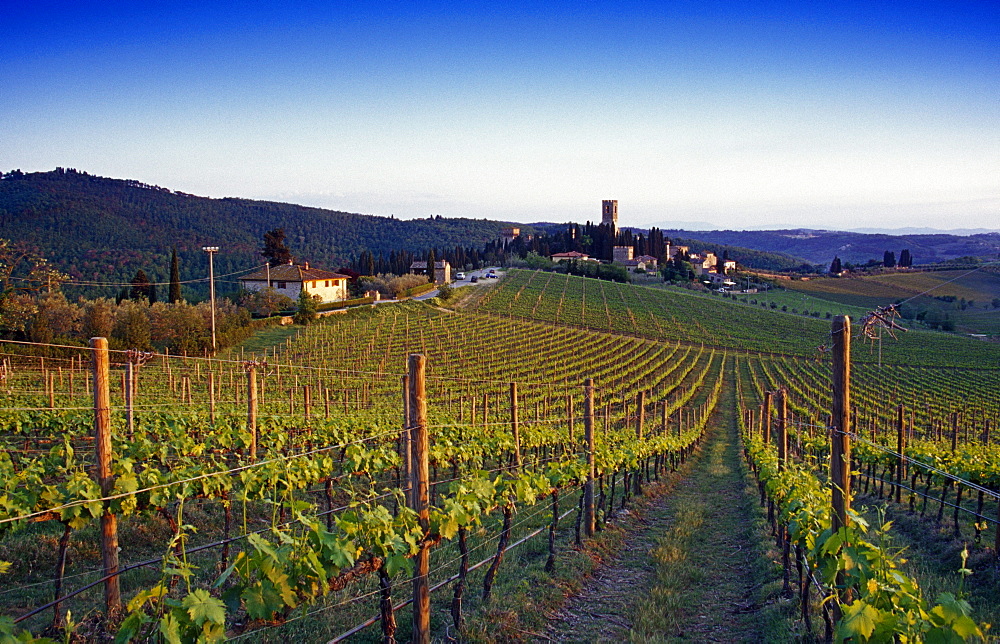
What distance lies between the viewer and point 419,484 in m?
4.23

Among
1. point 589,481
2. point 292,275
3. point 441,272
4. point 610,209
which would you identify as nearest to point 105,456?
point 589,481

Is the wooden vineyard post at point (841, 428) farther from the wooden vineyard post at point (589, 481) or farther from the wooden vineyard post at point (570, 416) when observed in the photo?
the wooden vineyard post at point (570, 416)

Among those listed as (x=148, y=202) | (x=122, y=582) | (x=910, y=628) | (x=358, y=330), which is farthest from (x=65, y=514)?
(x=148, y=202)

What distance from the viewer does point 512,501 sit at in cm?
572

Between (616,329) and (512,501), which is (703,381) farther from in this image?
(512,501)

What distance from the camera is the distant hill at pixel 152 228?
5797 cm

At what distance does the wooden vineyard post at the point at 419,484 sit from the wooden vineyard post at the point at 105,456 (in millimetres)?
1987

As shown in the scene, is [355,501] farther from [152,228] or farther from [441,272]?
[152,228]

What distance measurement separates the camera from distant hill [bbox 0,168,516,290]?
57969mm

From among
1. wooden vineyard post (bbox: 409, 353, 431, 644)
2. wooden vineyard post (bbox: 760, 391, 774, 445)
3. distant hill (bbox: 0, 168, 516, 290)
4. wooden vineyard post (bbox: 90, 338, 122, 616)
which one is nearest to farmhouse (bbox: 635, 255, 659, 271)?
distant hill (bbox: 0, 168, 516, 290)

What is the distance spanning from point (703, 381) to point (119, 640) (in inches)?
1437

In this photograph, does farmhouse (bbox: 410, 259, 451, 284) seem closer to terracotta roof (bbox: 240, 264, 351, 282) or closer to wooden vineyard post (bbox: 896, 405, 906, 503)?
terracotta roof (bbox: 240, 264, 351, 282)

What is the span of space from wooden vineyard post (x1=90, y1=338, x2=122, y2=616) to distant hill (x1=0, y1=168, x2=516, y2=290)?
56.4 m

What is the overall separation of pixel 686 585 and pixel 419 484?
3596 mm
